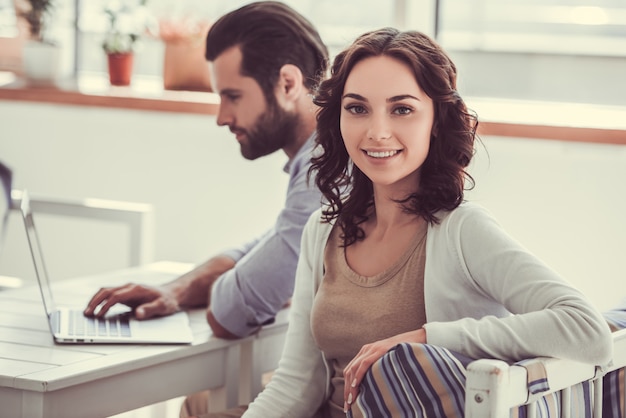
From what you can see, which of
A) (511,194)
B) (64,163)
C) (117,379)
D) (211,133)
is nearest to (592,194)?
(511,194)

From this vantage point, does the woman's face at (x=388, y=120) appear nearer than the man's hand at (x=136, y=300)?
Yes

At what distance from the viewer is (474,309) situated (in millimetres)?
1513

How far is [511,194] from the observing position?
3008mm

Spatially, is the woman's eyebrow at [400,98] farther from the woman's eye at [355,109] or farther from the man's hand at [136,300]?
the man's hand at [136,300]

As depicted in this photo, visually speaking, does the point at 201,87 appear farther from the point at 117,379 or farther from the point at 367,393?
the point at 367,393

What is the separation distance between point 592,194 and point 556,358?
167 cm

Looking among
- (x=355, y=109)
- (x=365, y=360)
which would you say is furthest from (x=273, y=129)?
(x=365, y=360)

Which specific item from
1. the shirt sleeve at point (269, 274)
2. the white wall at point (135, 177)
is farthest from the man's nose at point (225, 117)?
the white wall at point (135, 177)

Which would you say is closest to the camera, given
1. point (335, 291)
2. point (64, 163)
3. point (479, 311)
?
point (479, 311)

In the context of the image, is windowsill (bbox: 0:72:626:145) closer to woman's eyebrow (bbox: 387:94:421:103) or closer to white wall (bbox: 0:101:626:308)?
white wall (bbox: 0:101:626:308)

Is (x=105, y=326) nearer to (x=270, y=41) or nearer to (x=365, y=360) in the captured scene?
(x=270, y=41)

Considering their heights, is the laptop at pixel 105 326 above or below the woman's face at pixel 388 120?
below

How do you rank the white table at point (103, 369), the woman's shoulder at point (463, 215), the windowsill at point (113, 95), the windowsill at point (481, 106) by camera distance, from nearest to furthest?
the woman's shoulder at point (463, 215), the white table at point (103, 369), the windowsill at point (481, 106), the windowsill at point (113, 95)

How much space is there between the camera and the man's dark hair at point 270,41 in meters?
2.19
